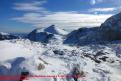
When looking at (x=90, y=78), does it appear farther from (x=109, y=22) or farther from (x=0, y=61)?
(x=109, y=22)

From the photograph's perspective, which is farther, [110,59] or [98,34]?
[98,34]

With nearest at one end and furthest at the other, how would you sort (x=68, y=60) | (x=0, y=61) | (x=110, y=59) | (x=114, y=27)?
(x=0, y=61) < (x=68, y=60) < (x=110, y=59) < (x=114, y=27)

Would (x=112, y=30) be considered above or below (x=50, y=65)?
below

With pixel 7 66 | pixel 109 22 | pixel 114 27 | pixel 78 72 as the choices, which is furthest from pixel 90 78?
pixel 109 22

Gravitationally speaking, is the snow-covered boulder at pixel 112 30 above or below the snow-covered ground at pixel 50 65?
below

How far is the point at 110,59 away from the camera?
75.5 feet

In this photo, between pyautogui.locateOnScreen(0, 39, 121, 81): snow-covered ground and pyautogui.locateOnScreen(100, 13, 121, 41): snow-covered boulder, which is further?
pyautogui.locateOnScreen(100, 13, 121, 41): snow-covered boulder

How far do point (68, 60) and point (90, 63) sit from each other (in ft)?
6.20

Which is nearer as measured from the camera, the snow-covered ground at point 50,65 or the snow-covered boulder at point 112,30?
the snow-covered ground at point 50,65

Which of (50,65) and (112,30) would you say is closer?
(50,65)

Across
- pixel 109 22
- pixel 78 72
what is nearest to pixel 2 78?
pixel 78 72

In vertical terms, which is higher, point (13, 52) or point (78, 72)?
point (13, 52)

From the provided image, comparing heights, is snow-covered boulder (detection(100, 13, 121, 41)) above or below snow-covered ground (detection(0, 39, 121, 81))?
below

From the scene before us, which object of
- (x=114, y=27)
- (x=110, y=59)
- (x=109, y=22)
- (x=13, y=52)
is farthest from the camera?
(x=109, y=22)
